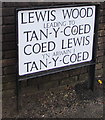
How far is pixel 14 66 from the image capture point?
317 centimetres

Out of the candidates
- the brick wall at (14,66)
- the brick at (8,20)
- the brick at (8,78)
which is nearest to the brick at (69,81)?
the brick wall at (14,66)

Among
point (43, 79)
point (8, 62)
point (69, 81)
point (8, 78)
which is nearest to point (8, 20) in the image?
point (8, 62)

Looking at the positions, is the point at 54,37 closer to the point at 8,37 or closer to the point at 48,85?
the point at 8,37

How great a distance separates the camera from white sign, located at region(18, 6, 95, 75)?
2.86m

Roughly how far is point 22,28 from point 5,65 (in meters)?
0.56

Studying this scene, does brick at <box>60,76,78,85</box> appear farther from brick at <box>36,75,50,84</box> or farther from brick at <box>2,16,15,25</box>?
brick at <box>2,16,15,25</box>

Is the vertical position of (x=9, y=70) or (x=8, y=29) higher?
(x=8, y=29)

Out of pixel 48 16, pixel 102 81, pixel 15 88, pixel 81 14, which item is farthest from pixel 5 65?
pixel 102 81

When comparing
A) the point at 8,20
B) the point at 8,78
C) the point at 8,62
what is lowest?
the point at 8,78

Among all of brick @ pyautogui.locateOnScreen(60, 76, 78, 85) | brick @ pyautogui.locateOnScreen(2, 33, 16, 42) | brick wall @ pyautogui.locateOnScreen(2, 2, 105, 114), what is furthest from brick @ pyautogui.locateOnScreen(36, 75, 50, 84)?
brick @ pyautogui.locateOnScreen(2, 33, 16, 42)

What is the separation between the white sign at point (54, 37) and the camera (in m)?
2.86

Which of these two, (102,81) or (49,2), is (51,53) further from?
(102,81)

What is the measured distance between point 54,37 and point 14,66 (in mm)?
606

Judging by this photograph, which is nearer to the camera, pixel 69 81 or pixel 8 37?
pixel 8 37
